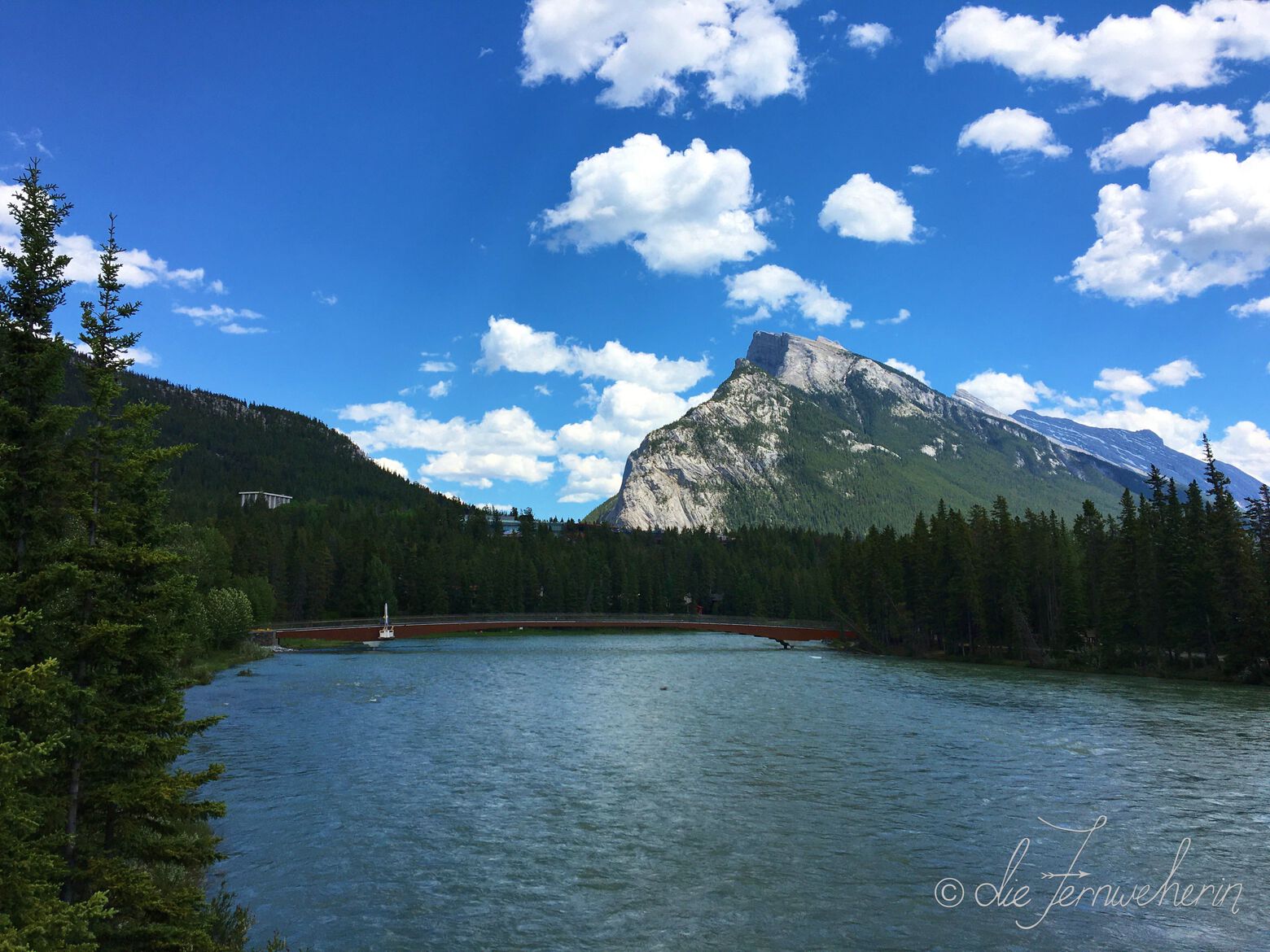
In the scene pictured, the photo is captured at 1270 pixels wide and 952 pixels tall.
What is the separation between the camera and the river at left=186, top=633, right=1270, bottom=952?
875 inches

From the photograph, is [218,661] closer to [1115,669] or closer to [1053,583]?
[1115,669]

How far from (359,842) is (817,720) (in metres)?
37.5

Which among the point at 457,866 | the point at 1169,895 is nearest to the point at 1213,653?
the point at 1169,895

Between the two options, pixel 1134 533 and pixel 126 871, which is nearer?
pixel 126 871

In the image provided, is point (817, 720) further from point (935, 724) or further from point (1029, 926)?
point (1029, 926)

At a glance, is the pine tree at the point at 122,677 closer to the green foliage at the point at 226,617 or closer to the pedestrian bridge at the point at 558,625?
the green foliage at the point at 226,617

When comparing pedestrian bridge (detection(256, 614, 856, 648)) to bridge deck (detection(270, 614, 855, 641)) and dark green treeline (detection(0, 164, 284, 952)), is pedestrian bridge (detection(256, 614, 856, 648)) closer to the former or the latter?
bridge deck (detection(270, 614, 855, 641))

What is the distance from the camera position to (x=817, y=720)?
5766 centimetres

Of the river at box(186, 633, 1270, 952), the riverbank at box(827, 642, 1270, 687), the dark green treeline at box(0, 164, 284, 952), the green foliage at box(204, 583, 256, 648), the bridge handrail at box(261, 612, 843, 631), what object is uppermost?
the dark green treeline at box(0, 164, 284, 952)

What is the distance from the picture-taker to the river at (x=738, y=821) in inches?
875

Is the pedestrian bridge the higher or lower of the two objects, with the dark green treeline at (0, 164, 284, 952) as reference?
lower

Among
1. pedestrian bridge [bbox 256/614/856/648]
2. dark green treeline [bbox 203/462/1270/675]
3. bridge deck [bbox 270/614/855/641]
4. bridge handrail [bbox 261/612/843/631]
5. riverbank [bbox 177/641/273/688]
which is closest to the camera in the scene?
riverbank [bbox 177/641/273/688]

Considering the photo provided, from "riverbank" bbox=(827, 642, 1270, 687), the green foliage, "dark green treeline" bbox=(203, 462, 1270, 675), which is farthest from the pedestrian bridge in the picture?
the green foliage

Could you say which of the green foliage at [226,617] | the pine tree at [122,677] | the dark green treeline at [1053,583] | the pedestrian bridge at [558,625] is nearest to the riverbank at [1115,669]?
the dark green treeline at [1053,583]
